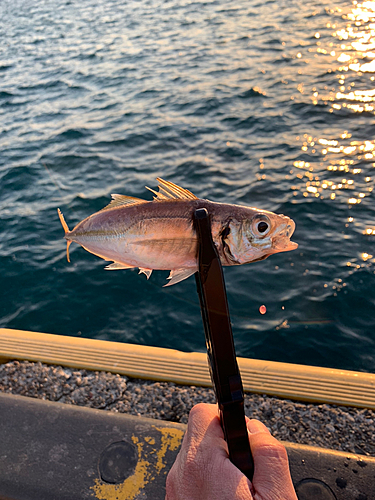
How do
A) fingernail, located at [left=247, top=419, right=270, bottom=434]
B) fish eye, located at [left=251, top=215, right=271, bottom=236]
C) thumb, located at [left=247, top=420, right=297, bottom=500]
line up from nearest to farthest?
1. fish eye, located at [left=251, top=215, right=271, bottom=236]
2. thumb, located at [left=247, top=420, right=297, bottom=500]
3. fingernail, located at [left=247, top=419, right=270, bottom=434]

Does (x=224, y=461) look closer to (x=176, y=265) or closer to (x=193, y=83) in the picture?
(x=176, y=265)

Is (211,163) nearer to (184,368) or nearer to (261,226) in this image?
(184,368)

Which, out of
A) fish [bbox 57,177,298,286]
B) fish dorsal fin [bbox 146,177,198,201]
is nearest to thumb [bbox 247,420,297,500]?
fish [bbox 57,177,298,286]

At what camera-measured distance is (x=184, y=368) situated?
3771mm

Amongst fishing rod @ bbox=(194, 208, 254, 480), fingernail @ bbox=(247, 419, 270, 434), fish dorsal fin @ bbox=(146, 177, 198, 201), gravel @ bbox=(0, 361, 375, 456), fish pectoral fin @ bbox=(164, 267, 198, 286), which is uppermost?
fish dorsal fin @ bbox=(146, 177, 198, 201)

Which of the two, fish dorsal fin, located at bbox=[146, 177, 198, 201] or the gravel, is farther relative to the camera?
the gravel

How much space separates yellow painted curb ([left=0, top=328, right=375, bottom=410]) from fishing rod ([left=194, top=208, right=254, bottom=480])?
6.92 ft

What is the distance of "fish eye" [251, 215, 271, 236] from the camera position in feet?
4.07

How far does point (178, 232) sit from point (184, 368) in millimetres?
2717

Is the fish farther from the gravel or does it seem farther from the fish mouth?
the gravel

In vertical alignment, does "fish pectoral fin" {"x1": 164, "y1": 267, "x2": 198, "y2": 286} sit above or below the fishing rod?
above

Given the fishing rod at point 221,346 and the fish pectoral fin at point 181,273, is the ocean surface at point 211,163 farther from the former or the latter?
the fish pectoral fin at point 181,273

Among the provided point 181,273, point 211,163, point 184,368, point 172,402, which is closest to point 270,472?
point 181,273

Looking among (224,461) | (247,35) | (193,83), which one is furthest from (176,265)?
(247,35)
